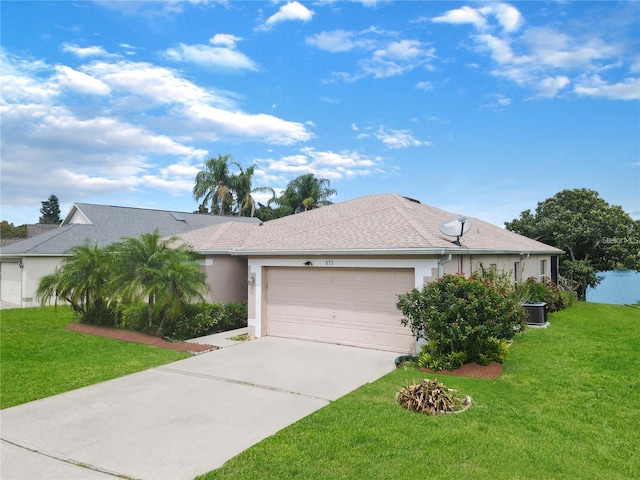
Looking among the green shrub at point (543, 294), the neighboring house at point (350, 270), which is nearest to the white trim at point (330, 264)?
the neighboring house at point (350, 270)

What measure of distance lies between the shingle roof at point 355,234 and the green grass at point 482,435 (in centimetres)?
324

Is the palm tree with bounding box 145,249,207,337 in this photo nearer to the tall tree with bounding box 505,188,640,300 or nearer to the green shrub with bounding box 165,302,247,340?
the green shrub with bounding box 165,302,247,340

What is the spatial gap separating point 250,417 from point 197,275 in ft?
21.2

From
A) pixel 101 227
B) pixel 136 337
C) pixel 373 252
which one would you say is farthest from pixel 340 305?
pixel 101 227

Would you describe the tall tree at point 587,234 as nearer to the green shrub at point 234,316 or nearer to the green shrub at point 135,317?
the green shrub at point 234,316

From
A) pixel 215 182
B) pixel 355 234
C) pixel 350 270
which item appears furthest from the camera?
pixel 215 182

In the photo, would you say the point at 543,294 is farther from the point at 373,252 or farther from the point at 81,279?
the point at 81,279

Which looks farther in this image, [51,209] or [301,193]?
[51,209]

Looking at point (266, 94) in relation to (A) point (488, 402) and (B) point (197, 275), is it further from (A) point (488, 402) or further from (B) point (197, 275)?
(A) point (488, 402)

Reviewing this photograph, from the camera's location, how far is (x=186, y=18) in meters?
12.6

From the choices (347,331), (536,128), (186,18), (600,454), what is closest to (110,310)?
(347,331)

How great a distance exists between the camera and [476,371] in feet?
26.8

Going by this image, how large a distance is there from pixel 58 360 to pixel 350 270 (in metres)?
7.29

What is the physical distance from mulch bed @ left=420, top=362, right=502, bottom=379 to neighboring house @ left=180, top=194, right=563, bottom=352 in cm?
180
